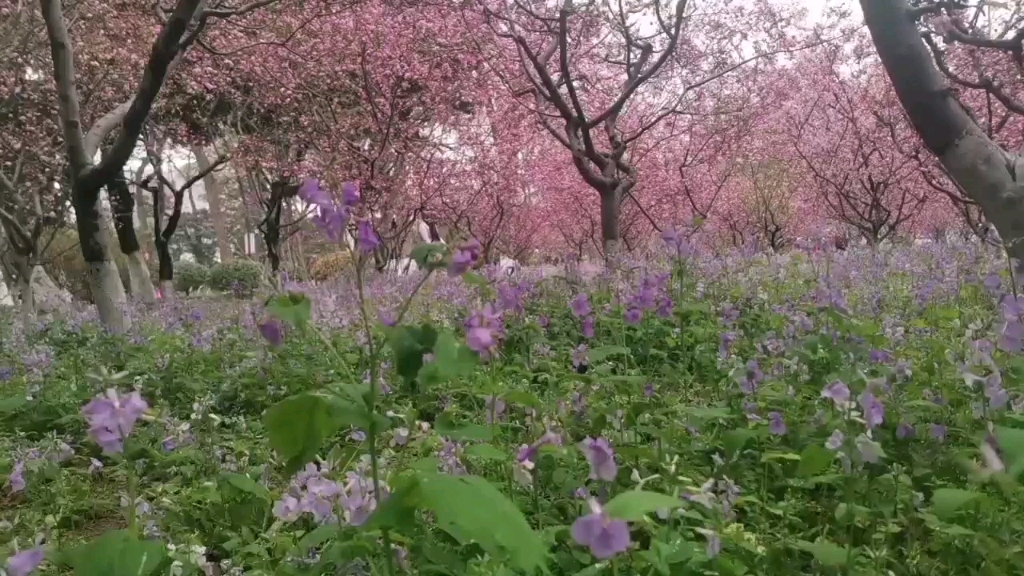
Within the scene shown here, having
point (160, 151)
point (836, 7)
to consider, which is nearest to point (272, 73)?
point (160, 151)

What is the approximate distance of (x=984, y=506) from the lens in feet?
6.77

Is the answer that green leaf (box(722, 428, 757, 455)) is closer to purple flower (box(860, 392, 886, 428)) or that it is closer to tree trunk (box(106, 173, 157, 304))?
purple flower (box(860, 392, 886, 428))

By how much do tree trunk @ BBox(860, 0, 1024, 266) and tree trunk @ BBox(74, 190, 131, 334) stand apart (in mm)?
5761

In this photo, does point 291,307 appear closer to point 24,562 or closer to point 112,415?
point 112,415

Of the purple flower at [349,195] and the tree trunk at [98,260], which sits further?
the tree trunk at [98,260]

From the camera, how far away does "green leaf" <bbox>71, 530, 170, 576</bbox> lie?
1.08 metres

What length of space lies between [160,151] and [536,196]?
11703 millimetres

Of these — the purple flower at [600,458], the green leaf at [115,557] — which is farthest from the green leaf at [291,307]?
the purple flower at [600,458]

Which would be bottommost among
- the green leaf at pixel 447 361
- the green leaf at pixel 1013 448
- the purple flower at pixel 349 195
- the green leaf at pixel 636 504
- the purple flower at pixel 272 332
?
the green leaf at pixel 1013 448

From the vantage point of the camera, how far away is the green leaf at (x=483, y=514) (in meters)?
1.00

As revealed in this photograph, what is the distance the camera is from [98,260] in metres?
6.21

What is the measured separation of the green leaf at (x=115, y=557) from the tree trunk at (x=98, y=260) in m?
5.64

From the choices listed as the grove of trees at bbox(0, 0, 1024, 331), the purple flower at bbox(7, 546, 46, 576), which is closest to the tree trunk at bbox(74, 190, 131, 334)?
the grove of trees at bbox(0, 0, 1024, 331)

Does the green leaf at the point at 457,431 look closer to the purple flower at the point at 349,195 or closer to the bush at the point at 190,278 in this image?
the purple flower at the point at 349,195
